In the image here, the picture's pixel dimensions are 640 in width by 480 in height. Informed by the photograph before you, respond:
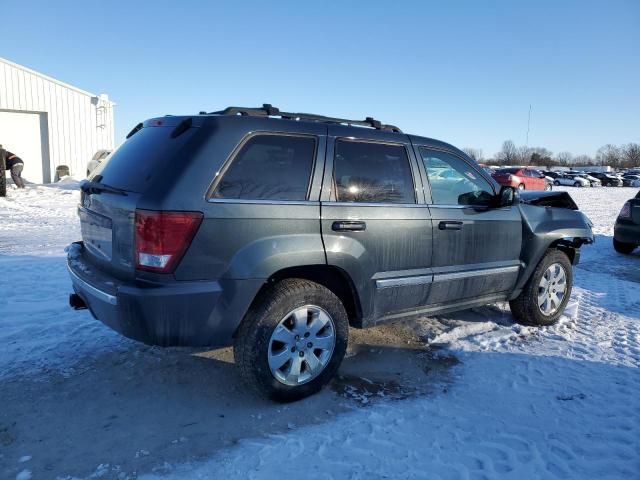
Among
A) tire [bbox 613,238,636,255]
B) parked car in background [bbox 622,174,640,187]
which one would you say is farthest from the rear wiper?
parked car in background [bbox 622,174,640,187]

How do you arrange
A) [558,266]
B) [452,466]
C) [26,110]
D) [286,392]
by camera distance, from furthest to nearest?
[26,110] → [558,266] → [286,392] → [452,466]

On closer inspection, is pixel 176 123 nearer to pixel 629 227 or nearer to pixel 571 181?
pixel 629 227

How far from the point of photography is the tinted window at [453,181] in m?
3.89

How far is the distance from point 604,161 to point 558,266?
120 m

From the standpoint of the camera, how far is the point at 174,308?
8.91 ft

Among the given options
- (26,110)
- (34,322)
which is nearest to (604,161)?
(26,110)

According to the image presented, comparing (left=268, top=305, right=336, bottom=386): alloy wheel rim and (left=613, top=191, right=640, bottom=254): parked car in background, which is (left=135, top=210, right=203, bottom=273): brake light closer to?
(left=268, top=305, right=336, bottom=386): alloy wheel rim

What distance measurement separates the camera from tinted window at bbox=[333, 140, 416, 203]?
334cm

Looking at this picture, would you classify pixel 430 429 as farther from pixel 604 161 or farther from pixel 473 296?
pixel 604 161

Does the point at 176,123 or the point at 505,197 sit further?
the point at 505,197

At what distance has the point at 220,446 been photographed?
2699mm

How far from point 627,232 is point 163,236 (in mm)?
8797

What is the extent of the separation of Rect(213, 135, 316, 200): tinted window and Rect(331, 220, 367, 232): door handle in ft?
0.99

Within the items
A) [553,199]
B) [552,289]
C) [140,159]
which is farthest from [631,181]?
[140,159]
